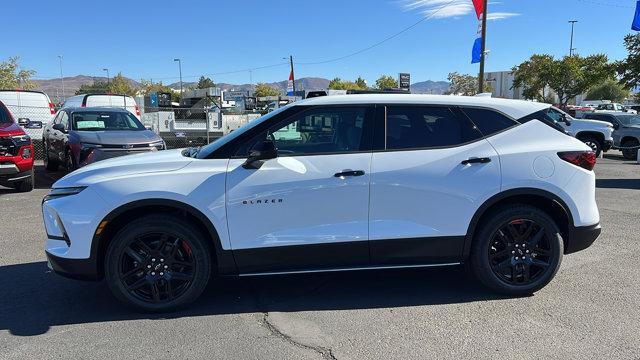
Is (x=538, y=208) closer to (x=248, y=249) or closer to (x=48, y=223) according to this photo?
(x=248, y=249)

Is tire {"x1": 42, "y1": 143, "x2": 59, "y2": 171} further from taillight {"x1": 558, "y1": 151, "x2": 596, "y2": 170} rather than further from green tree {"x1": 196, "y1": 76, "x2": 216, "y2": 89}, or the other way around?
green tree {"x1": 196, "y1": 76, "x2": 216, "y2": 89}

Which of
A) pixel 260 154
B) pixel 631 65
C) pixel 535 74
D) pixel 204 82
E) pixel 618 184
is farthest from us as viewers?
pixel 204 82

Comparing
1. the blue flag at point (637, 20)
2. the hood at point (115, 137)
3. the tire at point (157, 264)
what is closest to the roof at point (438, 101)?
the tire at point (157, 264)

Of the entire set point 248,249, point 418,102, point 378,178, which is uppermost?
point 418,102

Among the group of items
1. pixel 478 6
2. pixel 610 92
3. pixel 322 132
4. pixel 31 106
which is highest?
pixel 478 6

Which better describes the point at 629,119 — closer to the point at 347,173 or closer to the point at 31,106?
the point at 347,173

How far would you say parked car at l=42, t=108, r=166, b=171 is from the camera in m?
9.83

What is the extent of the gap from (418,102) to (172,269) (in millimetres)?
2547

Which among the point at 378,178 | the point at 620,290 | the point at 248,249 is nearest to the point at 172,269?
the point at 248,249

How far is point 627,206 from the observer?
8.70 m

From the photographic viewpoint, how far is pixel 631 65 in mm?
32656

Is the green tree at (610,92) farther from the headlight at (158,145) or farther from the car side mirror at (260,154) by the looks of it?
the car side mirror at (260,154)

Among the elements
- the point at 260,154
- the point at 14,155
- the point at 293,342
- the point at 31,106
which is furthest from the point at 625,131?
the point at 31,106

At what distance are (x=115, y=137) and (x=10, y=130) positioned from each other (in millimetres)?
1824
